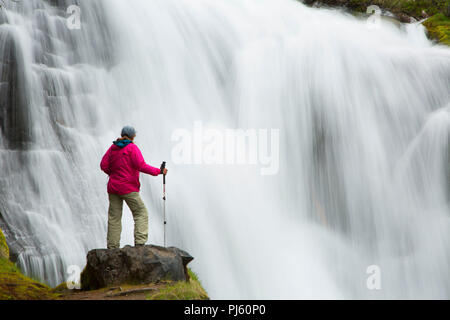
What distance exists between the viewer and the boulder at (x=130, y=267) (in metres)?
6.25

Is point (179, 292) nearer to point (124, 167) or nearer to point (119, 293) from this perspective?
point (119, 293)

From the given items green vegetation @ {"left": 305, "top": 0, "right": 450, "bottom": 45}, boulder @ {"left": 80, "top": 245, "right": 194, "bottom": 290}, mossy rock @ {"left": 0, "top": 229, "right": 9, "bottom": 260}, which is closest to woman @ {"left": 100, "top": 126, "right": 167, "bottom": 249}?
boulder @ {"left": 80, "top": 245, "right": 194, "bottom": 290}

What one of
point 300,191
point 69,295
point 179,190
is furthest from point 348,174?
point 69,295

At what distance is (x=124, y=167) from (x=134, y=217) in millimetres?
697

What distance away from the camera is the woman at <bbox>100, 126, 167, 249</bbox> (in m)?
6.81

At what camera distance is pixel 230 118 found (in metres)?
12.7

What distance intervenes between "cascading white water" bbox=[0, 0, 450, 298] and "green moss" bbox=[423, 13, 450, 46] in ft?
5.10

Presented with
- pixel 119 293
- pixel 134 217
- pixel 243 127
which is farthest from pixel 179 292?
pixel 243 127

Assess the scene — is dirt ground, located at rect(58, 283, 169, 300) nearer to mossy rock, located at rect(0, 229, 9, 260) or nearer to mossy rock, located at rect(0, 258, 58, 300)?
mossy rock, located at rect(0, 258, 58, 300)

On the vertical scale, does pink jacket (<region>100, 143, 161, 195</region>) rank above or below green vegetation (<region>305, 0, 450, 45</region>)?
below

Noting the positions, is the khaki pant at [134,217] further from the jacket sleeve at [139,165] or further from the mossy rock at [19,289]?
the mossy rock at [19,289]

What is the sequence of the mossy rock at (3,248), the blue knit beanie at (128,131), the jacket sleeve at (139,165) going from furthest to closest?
1. the mossy rock at (3,248)
2. the blue knit beanie at (128,131)
3. the jacket sleeve at (139,165)

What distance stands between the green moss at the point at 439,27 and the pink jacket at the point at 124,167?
12.3 meters

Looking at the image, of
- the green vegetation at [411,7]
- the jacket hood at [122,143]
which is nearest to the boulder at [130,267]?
the jacket hood at [122,143]
